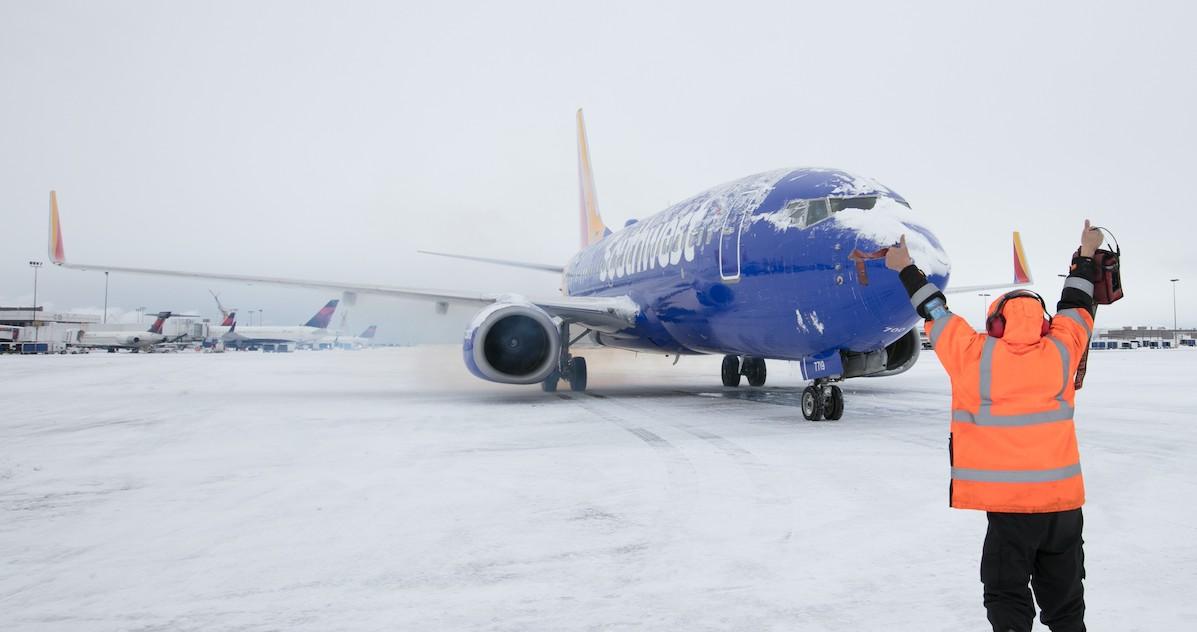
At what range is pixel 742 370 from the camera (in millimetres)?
15875

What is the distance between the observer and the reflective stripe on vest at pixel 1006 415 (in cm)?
236

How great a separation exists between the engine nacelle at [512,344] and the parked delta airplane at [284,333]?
62.6 m

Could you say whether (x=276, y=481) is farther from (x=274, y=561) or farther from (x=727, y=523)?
(x=727, y=523)

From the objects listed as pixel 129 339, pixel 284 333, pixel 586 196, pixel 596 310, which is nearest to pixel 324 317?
pixel 284 333

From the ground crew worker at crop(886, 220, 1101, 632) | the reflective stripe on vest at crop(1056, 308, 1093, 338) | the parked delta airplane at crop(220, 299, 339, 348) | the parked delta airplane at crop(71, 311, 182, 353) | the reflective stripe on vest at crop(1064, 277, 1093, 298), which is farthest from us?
the parked delta airplane at crop(220, 299, 339, 348)

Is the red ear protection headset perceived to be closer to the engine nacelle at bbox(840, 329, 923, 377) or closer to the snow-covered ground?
the snow-covered ground

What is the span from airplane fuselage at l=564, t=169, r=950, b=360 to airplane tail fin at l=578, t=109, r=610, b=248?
10597mm

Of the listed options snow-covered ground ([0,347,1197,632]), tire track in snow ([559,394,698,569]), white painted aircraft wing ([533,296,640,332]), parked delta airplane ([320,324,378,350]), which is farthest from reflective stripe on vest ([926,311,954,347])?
parked delta airplane ([320,324,378,350])

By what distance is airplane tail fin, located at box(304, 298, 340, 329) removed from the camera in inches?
2941

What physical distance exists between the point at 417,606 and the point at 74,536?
2.25 m

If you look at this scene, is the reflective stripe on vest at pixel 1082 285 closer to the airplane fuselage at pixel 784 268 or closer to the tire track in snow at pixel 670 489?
the tire track in snow at pixel 670 489

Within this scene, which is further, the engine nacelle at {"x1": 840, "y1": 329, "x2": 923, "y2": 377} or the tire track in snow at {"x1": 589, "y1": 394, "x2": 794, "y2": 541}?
the engine nacelle at {"x1": 840, "y1": 329, "x2": 923, "y2": 377}

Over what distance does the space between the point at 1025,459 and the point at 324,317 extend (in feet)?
261

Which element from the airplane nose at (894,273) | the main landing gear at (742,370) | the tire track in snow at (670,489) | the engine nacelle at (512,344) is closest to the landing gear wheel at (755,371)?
the main landing gear at (742,370)
